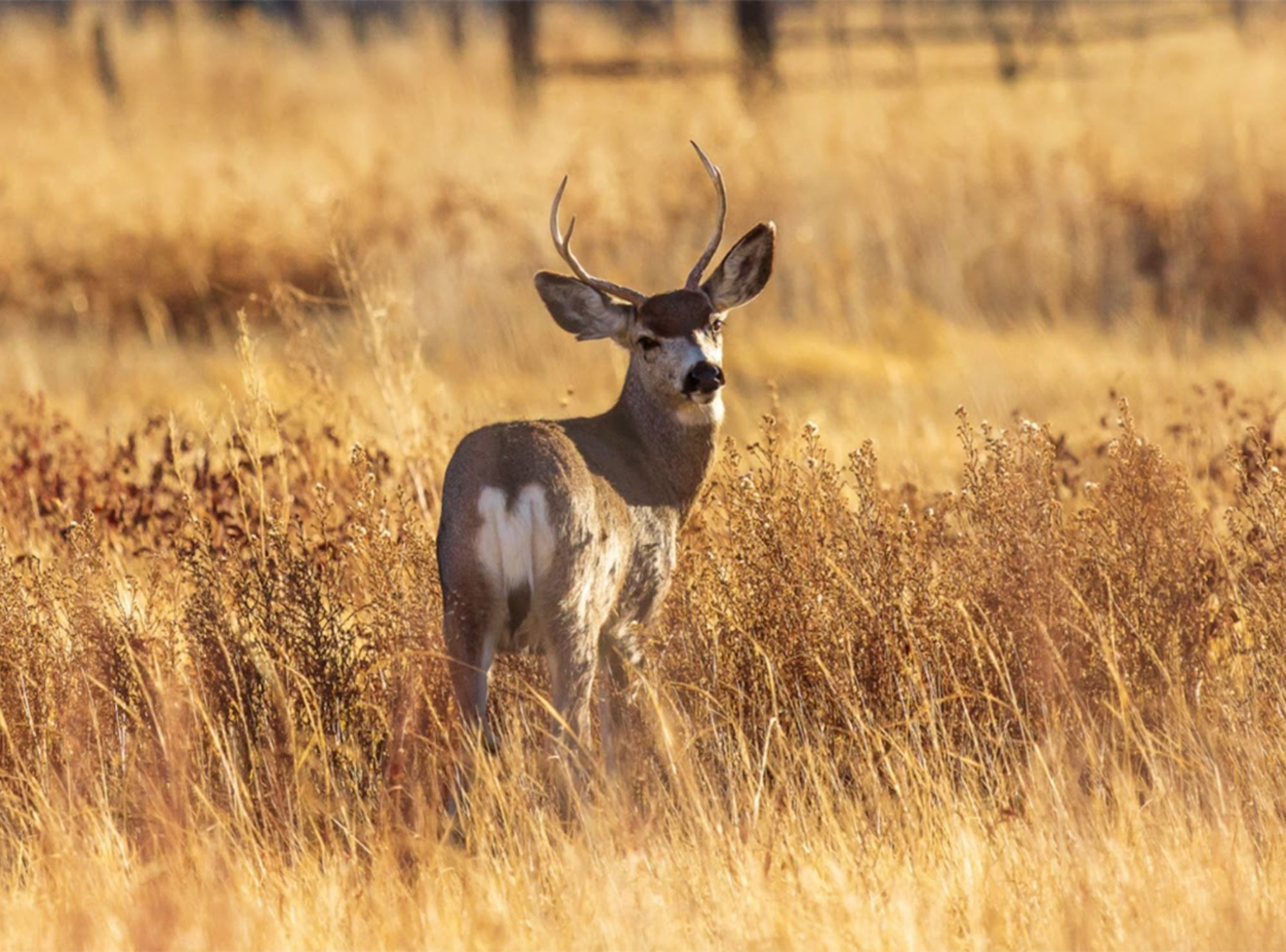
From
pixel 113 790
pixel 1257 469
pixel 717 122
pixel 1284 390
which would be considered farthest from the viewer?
pixel 717 122

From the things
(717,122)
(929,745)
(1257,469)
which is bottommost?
(929,745)

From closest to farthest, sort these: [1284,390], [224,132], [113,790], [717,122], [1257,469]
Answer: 1. [113,790]
2. [1257,469]
3. [1284,390]
4. [717,122]
5. [224,132]

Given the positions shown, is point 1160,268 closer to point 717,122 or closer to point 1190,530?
point 717,122

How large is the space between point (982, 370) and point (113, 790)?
23.8 feet

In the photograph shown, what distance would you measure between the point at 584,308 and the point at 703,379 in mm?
585

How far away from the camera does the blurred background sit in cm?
1065

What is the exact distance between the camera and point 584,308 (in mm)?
5824

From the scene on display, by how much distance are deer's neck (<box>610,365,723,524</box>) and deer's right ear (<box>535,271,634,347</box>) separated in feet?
0.51

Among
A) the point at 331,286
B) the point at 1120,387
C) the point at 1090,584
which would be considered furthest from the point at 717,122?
the point at 1090,584

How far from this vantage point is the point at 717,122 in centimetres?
1551

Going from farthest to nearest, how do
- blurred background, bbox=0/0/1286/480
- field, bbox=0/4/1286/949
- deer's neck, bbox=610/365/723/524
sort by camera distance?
blurred background, bbox=0/0/1286/480, deer's neck, bbox=610/365/723/524, field, bbox=0/4/1286/949

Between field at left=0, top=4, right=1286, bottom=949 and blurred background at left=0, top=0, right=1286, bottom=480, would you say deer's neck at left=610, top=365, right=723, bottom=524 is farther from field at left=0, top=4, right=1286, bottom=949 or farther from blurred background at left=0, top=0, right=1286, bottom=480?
blurred background at left=0, top=0, right=1286, bottom=480

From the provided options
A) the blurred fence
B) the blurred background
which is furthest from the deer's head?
the blurred fence

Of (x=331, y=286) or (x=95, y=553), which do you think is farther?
(x=331, y=286)
